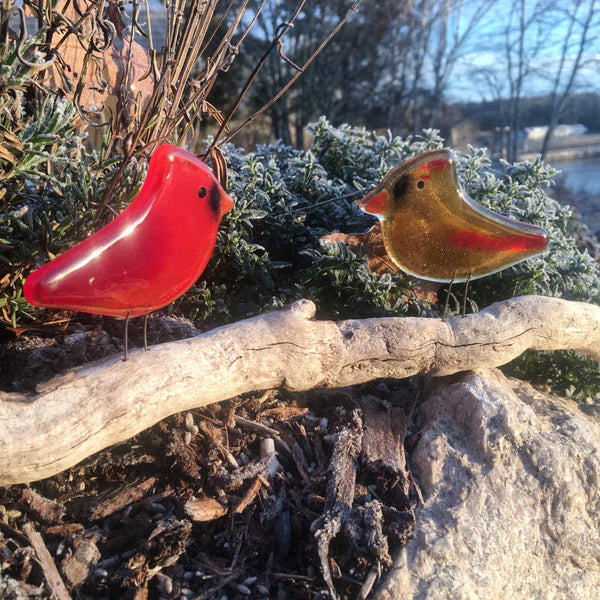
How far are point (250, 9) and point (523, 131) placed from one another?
20.3 feet

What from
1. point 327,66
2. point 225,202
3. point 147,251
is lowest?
point 327,66

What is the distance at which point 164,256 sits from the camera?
181 cm

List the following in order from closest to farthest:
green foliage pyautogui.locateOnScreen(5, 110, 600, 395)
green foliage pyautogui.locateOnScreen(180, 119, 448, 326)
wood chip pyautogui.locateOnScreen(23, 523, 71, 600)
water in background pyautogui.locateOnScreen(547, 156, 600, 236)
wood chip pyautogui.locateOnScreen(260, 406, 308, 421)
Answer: wood chip pyautogui.locateOnScreen(23, 523, 71, 600) → green foliage pyautogui.locateOnScreen(5, 110, 600, 395) → wood chip pyautogui.locateOnScreen(260, 406, 308, 421) → green foliage pyautogui.locateOnScreen(180, 119, 448, 326) → water in background pyautogui.locateOnScreen(547, 156, 600, 236)

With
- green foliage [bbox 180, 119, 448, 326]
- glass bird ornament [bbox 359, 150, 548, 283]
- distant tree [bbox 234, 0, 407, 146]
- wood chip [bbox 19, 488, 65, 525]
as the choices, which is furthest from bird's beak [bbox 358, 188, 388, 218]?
A: distant tree [bbox 234, 0, 407, 146]

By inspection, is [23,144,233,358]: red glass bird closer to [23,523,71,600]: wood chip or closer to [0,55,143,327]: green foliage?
[0,55,143,327]: green foliage

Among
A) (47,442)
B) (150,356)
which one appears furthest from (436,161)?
(47,442)

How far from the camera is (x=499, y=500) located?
6.82ft

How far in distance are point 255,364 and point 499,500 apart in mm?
1064

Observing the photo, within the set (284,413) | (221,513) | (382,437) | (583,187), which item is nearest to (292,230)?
(284,413)

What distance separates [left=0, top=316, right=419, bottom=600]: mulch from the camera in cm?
171

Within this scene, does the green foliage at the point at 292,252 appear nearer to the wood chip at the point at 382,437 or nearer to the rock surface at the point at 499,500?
the wood chip at the point at 382,437

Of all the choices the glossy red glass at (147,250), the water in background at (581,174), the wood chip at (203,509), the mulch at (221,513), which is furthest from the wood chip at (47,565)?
the water in background at (581,174)

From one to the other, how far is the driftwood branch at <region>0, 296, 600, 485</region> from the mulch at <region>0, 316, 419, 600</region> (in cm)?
Result: 21

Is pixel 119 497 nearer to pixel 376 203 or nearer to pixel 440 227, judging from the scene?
pixel 376 203
